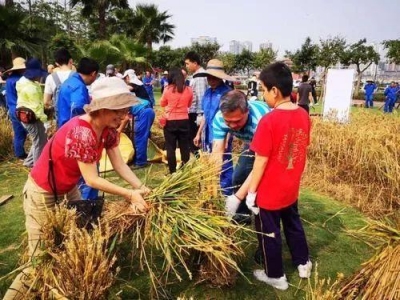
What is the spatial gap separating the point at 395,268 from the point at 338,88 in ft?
27.3

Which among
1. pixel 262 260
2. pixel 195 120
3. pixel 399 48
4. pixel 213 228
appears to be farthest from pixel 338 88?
pixel 399 48

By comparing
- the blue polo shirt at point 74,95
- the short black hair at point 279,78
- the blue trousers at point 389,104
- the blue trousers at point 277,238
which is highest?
the short black hair at point 279,78

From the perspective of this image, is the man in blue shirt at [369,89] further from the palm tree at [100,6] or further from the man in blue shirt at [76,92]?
the man in blue shirt at [76,92]

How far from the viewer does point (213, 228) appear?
2.17 meters

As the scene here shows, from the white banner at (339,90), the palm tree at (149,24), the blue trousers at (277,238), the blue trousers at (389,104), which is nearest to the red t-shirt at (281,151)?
the blue trousers at (277,238)

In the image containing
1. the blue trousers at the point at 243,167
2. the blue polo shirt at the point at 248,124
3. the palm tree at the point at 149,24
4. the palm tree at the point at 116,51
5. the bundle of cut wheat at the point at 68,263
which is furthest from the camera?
the palm tree at the point at 149,24

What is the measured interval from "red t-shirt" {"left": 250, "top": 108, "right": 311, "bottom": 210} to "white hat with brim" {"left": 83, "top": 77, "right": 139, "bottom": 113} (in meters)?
0.88

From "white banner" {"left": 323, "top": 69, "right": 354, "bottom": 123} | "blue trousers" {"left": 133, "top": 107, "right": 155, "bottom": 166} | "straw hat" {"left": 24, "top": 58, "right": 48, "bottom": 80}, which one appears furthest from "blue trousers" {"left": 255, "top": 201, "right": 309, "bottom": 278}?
"white banner" {"left": 323, "top": 69, "right": 354, "bottom": 123}

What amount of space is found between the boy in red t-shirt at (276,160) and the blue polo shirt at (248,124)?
48 centimetres

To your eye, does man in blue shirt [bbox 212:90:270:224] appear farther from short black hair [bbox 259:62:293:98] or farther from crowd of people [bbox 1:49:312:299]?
short black hair [bbox 259:62:293:98]

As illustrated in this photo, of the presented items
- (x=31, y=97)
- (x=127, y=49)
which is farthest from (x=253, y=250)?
(x=127, y=49)

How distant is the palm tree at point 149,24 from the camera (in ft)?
85.1

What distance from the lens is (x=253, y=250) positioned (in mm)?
3230

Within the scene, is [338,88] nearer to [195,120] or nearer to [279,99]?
[195,120]
